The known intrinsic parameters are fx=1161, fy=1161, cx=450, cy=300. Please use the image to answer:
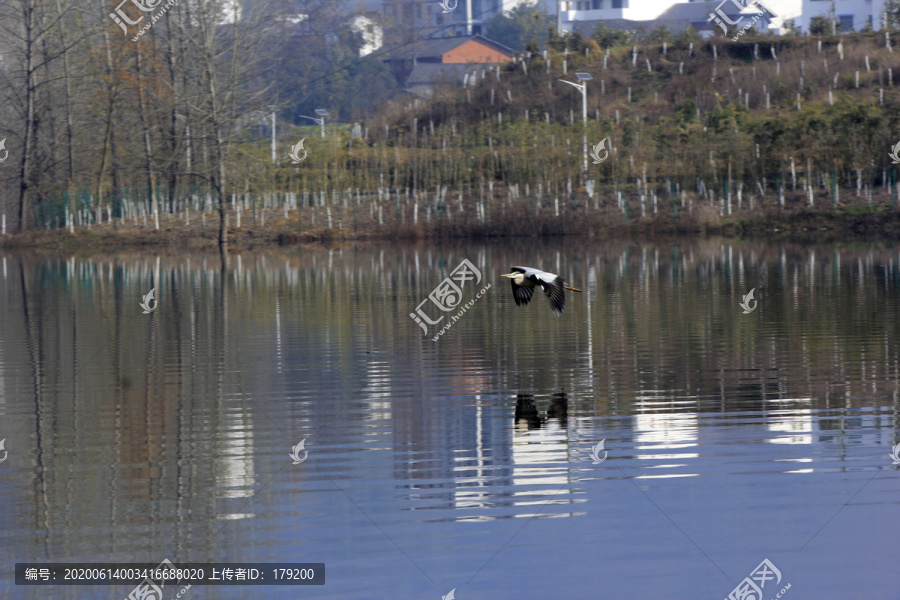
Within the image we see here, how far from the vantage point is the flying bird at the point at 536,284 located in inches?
488

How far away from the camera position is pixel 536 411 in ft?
37.8

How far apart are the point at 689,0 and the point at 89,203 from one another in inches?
3080

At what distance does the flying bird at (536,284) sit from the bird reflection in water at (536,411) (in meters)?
0.93

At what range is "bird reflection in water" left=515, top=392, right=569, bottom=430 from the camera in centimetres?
1097

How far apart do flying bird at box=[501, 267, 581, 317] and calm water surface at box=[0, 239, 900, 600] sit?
98 cm

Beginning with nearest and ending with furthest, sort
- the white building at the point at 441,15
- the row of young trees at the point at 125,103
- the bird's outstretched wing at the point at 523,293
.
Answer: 1. the bird's outstretched wing at the point at 523,293
2. the row of young trees at the point at 125,103
3. the white building at the point at 441,15

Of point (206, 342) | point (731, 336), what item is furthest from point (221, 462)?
point (731, 336)

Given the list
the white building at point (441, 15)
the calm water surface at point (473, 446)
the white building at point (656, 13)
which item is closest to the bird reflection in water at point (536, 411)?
the calm water surface at point (473, 446)

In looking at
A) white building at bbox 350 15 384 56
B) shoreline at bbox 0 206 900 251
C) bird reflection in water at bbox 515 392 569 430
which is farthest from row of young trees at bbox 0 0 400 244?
white building at bbox 350 15 384 56

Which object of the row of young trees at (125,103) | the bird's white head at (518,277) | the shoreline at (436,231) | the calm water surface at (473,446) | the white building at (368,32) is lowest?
the calm water surface at (473,446)

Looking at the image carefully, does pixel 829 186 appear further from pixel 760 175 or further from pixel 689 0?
pixel 689 0

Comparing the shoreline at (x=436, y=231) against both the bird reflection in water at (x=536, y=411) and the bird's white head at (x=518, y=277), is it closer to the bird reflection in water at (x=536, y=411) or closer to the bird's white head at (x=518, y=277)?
the bird's white head at (x=518, y=277)

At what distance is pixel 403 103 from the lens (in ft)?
241

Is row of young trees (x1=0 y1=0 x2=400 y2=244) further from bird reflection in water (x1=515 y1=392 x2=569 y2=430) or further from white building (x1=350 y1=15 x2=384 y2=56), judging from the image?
white building (x1=350 y1=15 x2=384 y2=56)
